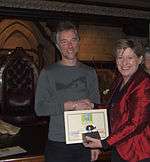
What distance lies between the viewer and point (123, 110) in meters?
2.10

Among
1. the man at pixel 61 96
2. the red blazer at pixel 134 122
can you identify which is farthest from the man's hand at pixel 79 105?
the red blazer at pixel 134 122

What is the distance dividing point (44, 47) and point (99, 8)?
1205mm

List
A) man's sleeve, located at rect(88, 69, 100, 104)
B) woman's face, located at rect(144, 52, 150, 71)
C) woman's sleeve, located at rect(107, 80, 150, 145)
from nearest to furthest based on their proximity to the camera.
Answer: woman's sleeve, located at rect(107, 80, 150, 145), man's sleeve, located at rect(88, 69, 100, 104), woman's face, located at rect(144, 52, 150, 71)

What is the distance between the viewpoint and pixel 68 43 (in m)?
2.25

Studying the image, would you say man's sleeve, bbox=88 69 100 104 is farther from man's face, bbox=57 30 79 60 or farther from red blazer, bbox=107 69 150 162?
red blazer, bbox=107 69 150 162

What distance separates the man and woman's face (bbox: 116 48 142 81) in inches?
11.7

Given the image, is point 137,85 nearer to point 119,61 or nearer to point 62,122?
point 119,61

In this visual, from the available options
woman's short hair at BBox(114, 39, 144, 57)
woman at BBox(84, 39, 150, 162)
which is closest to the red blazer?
woman at BBox(84, 39, 150, 162)

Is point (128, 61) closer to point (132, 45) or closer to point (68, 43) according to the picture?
point (132, 45)

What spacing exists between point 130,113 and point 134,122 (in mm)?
59

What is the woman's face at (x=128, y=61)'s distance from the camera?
84.4 inches

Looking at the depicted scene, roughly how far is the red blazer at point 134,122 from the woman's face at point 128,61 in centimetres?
5

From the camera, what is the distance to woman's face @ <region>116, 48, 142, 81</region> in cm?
214

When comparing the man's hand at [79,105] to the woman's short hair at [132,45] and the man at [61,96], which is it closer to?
the man at [61,96]
